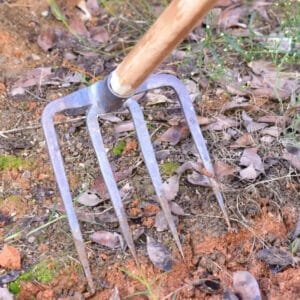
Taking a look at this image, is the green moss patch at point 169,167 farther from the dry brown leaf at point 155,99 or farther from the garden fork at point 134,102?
the dry brown leaf at point 155,99

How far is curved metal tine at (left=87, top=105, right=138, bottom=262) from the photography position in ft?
6.54

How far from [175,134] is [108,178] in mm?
417

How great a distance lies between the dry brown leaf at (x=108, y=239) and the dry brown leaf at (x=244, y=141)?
0.53 meters

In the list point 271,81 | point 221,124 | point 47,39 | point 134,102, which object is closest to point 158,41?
point 134,102

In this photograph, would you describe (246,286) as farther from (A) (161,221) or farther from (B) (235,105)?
(B) (235,105)

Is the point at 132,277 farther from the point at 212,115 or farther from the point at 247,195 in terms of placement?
the point at 212,115

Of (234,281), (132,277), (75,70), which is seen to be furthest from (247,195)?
(75,70)

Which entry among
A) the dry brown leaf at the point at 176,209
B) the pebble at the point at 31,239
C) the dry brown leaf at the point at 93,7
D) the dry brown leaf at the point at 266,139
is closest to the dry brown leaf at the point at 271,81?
the dry brown leaf at the point at 266,139

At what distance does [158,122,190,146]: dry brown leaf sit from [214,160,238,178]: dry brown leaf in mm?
164

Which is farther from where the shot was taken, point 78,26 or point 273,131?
point 78,26

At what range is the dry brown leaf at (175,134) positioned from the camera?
233 centimetres

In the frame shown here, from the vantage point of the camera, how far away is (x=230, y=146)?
2322 mm

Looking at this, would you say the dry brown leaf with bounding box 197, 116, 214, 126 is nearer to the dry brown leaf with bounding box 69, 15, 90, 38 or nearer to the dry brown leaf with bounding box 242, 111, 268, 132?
the dry brown leaf with bounding box 242, 111, 268, 132

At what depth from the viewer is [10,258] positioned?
2.01 m
